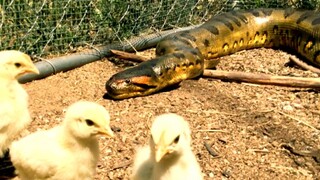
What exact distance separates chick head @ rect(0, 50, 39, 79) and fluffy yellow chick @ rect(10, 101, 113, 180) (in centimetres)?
47

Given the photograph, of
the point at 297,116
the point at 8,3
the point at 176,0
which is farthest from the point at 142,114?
the point at 176,0

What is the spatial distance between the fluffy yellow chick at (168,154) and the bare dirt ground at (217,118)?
0.74 metres

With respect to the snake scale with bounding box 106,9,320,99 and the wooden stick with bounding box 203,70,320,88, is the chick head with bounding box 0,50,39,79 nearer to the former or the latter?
the snake scale with bounding box 106,9,320,99

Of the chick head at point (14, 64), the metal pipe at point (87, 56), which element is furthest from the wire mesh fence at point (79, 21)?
the chick head at point (14, 64)

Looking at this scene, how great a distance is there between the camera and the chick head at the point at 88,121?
2736mm

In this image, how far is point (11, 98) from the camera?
324cm

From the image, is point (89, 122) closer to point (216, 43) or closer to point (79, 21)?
point (79, 21)

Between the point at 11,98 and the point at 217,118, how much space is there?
5.46 ft

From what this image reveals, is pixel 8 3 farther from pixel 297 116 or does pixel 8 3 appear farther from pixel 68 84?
pixel 297 116

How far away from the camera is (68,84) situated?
16.3ft

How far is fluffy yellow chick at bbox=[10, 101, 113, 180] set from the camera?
2.83 meters

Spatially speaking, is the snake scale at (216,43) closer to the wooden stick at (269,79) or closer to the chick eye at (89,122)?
the wooden stick at (269,79)

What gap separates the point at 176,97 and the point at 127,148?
101 centimetres

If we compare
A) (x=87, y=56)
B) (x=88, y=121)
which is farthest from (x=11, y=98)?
(x=87, y=56)
